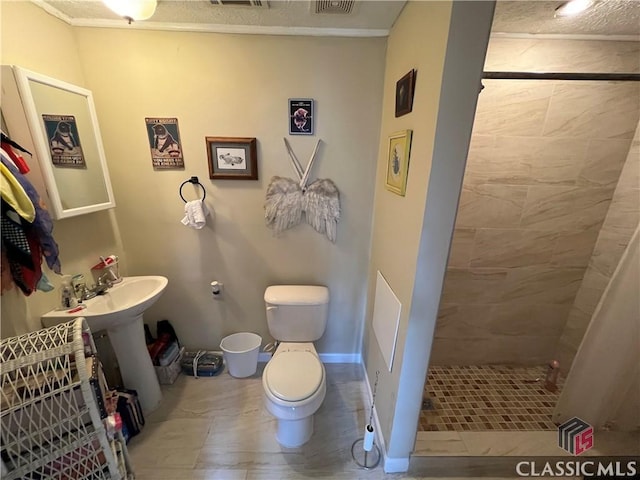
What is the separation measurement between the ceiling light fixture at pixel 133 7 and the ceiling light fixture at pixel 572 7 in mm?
1871

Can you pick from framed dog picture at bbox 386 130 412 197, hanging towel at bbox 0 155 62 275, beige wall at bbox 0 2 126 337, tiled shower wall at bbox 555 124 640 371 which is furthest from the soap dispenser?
tiled shower wall at bbox 555 124 640 371

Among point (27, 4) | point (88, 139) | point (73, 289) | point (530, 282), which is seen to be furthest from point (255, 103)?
point (530, 282)

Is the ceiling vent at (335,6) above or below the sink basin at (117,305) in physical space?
above

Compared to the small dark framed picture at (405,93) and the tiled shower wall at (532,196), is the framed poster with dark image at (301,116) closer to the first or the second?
the small dark framed picture at (405,93)

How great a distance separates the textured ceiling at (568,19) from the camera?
4.00ft

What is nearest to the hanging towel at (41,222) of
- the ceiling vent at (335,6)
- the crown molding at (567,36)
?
the ceiling vent at (335,6)

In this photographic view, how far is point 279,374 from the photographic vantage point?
59.1 inches

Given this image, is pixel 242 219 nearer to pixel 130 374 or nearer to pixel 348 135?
pixel 348 135

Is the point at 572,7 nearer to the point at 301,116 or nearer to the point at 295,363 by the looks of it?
the point at 301,116

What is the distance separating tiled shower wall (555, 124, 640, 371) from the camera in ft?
5.24

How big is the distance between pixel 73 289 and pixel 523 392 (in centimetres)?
298

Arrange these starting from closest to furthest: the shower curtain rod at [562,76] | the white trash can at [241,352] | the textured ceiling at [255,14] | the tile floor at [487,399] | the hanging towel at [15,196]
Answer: the hanging towel at [15,196] → the shower curtain rod at [562,76] → the textured ceiling at [255,14] → the tile floor at [487,399] → the white trash can at [241,352]

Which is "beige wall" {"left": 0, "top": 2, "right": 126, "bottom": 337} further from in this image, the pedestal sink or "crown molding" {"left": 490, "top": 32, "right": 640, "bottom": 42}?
"crown molding" {"left": 490, "top": 32, "right": 640, "bottom": 42}

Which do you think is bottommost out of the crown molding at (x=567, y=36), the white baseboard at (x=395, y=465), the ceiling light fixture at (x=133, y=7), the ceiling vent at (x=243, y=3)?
the white baseboard at (x=395, y=465)
